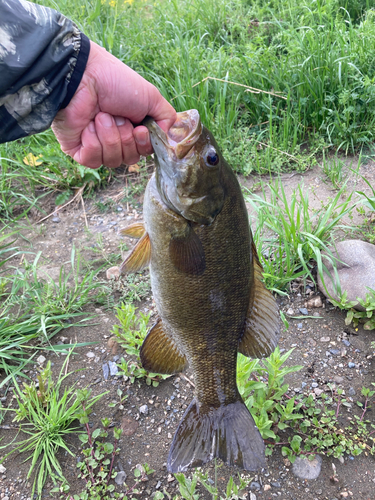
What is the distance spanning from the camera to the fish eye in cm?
165

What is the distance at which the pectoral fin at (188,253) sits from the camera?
1.74 metres

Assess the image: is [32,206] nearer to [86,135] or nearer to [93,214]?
[93,214]

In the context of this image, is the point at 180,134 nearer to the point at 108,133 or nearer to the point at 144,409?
the point at 108,133

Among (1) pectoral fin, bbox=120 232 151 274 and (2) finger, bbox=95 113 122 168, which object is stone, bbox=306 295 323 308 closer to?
(1) pectoral fin, bbox=120 232 151 274

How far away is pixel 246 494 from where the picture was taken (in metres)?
2.29

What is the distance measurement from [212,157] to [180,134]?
0.66ft

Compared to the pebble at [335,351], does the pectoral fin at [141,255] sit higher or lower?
higher

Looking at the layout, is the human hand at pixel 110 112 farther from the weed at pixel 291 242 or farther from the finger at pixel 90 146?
the weed at pixel 291 242

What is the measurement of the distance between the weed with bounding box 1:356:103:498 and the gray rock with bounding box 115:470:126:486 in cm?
30

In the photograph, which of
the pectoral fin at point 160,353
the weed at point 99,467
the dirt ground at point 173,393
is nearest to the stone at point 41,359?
the dirt ground at point 173,393

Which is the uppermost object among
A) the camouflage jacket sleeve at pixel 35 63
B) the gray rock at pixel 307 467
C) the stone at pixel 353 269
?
the camouflage jacket sleeve at pixel 35 63

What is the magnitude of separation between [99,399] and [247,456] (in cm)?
125

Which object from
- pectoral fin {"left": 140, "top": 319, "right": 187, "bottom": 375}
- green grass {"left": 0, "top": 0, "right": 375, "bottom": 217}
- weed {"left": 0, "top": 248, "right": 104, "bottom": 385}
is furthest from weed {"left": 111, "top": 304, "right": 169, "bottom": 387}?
green grass {"left": 0, "top": 0, "right": 375, "bottom": 217}

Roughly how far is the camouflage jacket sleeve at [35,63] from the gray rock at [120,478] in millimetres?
1960
